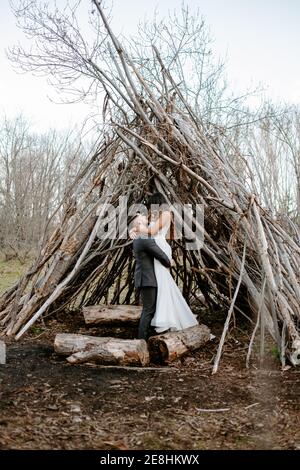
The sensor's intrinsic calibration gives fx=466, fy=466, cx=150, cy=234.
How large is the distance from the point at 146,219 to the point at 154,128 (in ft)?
3.38

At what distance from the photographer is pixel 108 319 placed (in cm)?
541

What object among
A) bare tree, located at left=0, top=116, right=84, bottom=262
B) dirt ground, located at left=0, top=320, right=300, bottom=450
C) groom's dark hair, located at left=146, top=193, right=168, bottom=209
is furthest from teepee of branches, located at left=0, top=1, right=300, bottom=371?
bare tree, located at left=0, top=116, right=84, bottom=262

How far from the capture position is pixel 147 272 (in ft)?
16.1

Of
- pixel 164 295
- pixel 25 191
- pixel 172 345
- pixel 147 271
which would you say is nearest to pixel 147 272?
pixel 147 271

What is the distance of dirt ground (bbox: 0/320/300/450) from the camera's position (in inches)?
111

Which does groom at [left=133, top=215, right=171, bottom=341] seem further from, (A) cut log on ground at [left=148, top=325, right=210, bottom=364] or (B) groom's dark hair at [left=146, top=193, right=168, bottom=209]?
(B) groom's dark hair at [left=146, top=193, right=168, bottom=209]

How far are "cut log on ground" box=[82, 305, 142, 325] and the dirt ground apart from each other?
874 millimetres

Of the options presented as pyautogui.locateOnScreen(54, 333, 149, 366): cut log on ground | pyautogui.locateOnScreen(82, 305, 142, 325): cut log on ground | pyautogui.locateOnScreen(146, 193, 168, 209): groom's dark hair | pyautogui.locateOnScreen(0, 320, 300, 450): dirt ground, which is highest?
pyautogui.locateOnScreen(146, 193, 168, 209): groom's dark hair

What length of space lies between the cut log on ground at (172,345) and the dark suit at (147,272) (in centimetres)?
30

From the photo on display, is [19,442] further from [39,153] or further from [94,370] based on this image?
[39,153]

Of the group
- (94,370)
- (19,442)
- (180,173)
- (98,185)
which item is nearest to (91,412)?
(19,442)

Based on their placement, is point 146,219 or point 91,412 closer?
point 91,412

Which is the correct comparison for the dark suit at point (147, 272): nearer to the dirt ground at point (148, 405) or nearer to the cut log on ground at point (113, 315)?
the cut log on ground at point (113, 315)
